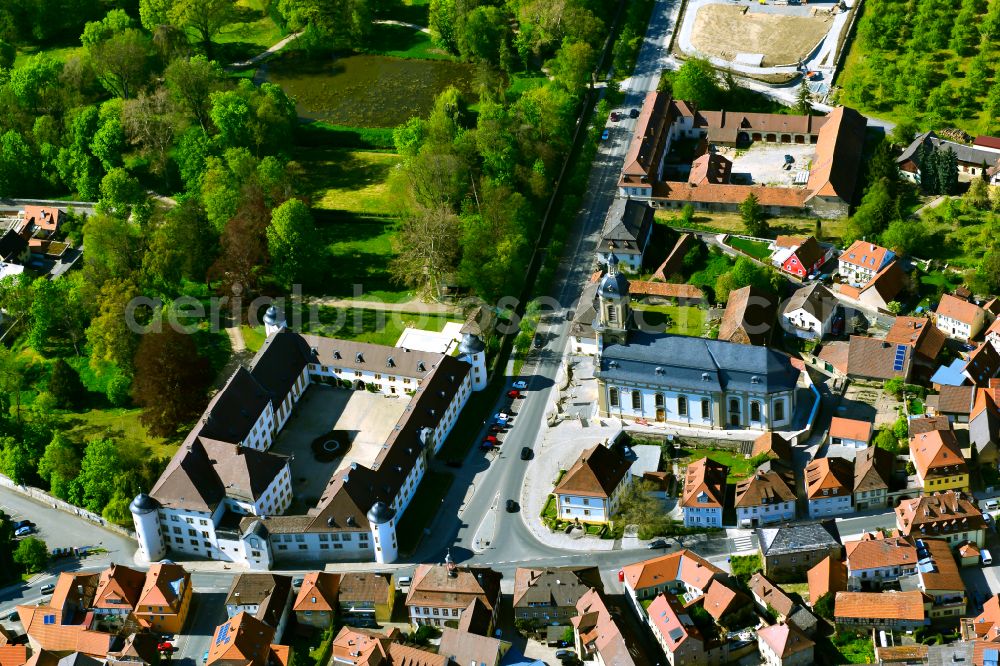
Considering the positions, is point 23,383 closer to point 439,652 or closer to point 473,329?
Answer: point 473,329

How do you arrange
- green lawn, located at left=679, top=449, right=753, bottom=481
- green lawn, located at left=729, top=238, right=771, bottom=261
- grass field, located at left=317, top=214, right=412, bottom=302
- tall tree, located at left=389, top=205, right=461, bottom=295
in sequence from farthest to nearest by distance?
grass field, located at left=317, top=214, right=412, bottom=302, green lawn, located at left=729, top=238, right=771, bottom=261, tall tree, located at left=389, top=205, right=461, bottom=295, green lawn, located at left=679, top=449, right=753, bottom=481

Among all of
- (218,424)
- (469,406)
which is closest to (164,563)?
(218,424)

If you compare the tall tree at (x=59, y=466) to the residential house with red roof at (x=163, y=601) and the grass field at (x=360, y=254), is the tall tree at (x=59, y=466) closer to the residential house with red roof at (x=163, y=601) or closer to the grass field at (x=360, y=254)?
the residential house with red roof at (x=163, y=601)

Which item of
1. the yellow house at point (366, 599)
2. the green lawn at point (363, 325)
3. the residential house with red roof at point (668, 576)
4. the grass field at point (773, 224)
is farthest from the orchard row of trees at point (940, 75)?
the yellow house at point (366, 599)

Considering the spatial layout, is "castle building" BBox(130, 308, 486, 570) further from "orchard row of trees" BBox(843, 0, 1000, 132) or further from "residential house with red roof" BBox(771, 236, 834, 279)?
"orchard row of trees" BBox(843, 0, 1000, 132)

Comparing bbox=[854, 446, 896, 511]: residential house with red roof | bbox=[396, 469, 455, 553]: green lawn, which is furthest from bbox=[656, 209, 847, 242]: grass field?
bbox=[396, 469, 455, 553]: green lawn

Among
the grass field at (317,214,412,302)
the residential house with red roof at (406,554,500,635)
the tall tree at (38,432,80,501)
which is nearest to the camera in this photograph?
the residential house with red roof at (406,554,500,635)
